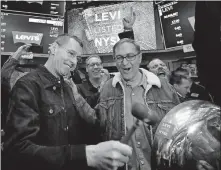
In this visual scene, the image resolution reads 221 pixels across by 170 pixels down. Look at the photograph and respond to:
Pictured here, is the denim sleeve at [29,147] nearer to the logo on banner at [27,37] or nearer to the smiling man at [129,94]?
the smiling man at [129,94]

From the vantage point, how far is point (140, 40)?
9.64ft

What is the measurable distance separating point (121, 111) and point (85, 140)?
0.31 metres

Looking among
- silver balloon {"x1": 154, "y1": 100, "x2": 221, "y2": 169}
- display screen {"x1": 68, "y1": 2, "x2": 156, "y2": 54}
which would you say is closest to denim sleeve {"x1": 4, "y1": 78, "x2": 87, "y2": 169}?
silver balloon {"x1": 154, "y1": 100, "x2": 221, "y2": 169}

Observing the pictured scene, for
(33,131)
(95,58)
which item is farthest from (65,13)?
(33,131)

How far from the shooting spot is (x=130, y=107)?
5.51 feet

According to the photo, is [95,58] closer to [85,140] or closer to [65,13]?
[85,140]

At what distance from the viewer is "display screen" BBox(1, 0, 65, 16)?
2820 millimetres

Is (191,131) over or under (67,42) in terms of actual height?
under

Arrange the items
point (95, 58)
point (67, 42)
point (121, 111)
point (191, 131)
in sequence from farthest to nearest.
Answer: point (95, 58) → point (121, 111) → point (67, 42) → point (191, 131)

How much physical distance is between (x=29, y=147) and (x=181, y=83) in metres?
1.44

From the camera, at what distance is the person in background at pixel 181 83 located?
205 cm

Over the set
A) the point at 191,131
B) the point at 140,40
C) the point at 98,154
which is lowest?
the point at 98,154

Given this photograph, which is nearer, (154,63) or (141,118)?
(141,118)

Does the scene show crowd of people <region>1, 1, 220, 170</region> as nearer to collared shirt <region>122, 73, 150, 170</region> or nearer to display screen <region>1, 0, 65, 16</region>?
collared shirt <region>122, 73, 150, 170</region>
